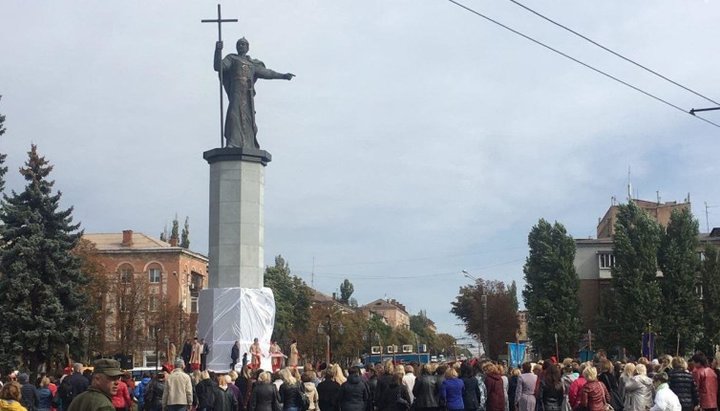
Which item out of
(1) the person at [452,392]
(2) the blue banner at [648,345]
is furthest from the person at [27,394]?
(2) the blue banner at [648,345]

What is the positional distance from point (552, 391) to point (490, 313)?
66.3m

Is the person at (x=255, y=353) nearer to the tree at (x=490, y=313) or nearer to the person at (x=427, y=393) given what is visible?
the person at (x=427, y=393)

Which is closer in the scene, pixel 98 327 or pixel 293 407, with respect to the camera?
pixel 293 407

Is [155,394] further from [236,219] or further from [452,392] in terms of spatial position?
[236,219]

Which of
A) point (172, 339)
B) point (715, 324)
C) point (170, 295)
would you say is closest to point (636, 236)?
point (715, 324)

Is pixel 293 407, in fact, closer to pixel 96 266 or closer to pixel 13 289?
pixel 13 289

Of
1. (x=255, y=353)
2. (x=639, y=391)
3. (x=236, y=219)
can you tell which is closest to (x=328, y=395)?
(x=639, y=391)

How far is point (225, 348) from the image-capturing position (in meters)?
32.1

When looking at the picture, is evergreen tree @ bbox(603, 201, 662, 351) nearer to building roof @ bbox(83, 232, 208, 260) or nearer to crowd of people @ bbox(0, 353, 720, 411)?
crowd of people @ bbox(0, 353, 720, 411)

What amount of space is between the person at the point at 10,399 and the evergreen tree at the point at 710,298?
57.0 meters

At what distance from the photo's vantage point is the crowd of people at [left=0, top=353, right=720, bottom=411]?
16.0 metres

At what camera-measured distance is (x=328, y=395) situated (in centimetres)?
1819

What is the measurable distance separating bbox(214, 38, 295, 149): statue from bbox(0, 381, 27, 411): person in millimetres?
22017

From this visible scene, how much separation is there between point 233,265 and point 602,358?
17629 mm
